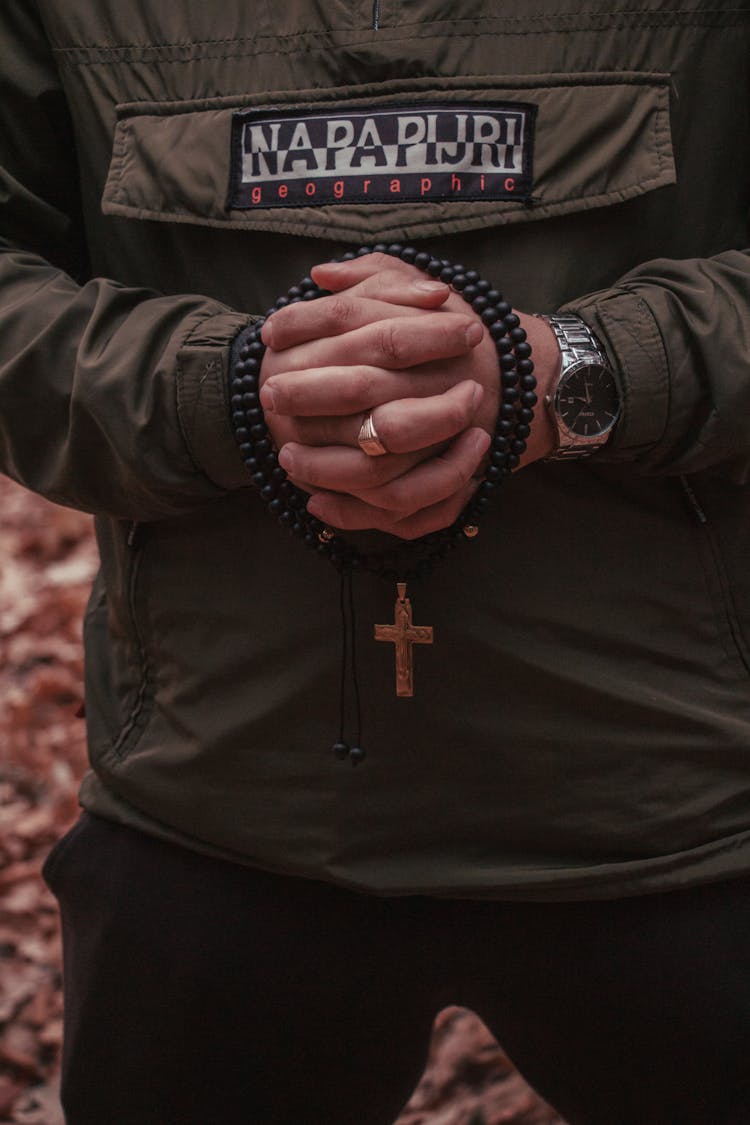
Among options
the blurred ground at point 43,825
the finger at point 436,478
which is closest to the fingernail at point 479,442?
the finger at point 436,478

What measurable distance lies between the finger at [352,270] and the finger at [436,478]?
194mm

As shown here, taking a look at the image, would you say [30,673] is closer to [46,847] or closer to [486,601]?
[46,847]

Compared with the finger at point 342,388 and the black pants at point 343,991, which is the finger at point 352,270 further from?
the black pants at point 343,991

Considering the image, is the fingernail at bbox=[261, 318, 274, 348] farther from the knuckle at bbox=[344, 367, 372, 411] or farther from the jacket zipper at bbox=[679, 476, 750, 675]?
the jacket zipper at bbox=[679, 476, 750, 675]

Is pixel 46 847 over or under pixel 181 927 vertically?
under

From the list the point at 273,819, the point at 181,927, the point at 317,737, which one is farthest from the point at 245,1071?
the point at 317,737

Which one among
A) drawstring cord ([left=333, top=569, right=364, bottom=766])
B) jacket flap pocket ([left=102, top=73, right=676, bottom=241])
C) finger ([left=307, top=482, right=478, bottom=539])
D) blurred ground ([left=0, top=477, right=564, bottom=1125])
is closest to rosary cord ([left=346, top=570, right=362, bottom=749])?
drawstring cord ([left=333, top=569, right=364, bottom=766])

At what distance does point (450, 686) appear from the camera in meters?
1.29

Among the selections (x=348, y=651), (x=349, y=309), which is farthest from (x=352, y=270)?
(x=348, y=651)

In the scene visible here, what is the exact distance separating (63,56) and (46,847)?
8.26 ft

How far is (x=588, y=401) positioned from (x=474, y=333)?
0.16m

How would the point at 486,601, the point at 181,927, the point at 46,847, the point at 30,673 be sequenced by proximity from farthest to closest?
1. the point at 30,673
2. the point at 46,847
3. the point at 181,927
4. the point at 486,601

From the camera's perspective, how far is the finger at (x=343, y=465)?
42.4 inches

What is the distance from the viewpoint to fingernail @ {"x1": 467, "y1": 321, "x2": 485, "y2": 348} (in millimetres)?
1064
